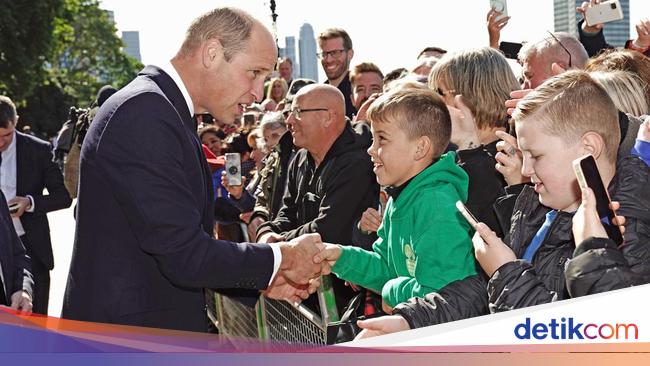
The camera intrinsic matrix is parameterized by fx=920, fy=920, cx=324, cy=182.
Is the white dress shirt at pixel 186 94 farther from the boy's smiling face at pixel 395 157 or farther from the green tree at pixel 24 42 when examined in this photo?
the green tree at pixel 24 42

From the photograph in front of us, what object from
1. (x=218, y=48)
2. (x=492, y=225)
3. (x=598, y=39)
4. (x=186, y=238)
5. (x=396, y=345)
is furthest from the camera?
(x=598, y=39)

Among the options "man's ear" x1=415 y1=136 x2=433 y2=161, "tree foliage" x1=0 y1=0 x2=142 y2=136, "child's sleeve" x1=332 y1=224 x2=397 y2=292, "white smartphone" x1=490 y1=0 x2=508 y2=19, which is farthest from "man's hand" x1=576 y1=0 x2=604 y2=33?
"tree foliage" x1=0 y1=0 x2=142 y2=136

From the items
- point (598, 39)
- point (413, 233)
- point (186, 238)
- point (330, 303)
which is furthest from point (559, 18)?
point (186, 238)

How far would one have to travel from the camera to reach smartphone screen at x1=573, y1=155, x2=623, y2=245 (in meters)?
2.55

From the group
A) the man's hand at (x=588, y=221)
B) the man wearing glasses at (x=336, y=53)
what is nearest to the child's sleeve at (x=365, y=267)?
the man's hand at (x=588, y=221)

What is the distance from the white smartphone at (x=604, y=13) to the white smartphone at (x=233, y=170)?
2863 millimetres

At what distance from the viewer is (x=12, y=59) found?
4047 centimetres

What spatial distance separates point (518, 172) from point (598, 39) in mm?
3184

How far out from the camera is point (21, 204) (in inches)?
281

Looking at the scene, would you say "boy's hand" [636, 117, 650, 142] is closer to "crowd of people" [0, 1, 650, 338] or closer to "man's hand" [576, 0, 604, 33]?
"crowd of people" [0, 1, 650, 338]

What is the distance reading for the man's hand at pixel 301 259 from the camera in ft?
12.5

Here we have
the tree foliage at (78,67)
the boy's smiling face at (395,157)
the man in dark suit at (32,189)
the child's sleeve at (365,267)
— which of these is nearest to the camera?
the boy's smiling face at (395,157)

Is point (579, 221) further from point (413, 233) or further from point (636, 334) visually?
point (413, 233)

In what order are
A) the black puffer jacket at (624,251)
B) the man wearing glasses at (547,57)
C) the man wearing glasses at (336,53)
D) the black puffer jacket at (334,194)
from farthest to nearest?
the man wearing glasses at (336,53), the black puffer jacket at (334,194), the man wearing glasses at (547,57), the black puffer jacket at (624,251)
